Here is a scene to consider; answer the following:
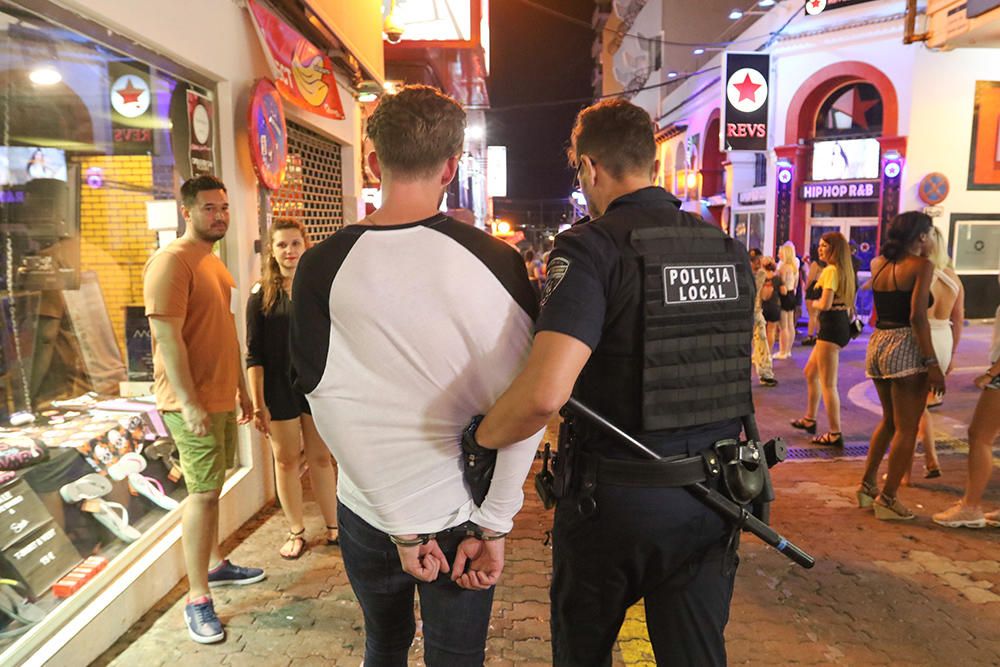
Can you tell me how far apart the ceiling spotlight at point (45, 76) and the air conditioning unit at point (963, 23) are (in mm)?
9751

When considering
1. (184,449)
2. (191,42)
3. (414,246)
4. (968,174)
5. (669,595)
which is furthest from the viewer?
(968,174)

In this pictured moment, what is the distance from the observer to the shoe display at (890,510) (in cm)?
478

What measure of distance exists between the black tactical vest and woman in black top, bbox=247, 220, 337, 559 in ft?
7.64

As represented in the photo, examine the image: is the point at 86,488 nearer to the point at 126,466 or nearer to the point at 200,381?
the point at 126,466

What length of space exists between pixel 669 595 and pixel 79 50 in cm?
397

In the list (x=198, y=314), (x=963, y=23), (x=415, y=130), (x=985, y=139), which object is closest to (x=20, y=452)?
(x=198, y=314)

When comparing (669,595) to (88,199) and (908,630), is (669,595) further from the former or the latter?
(88,199)

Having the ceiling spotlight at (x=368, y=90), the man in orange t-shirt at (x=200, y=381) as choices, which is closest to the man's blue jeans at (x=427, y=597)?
the man in orange t-shirt at (x=200, y=381)

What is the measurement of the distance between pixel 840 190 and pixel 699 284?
16.8 metres

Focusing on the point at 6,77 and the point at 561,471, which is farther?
the point at 6,77

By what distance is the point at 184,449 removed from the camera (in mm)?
3303

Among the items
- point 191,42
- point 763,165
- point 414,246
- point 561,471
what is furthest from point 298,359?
point 763,165

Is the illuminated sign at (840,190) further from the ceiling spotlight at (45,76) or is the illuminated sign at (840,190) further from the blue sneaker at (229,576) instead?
the ceiling spotlight at (45,76)

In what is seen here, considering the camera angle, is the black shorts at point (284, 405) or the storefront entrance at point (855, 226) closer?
the black shorts at point (284, 405)
